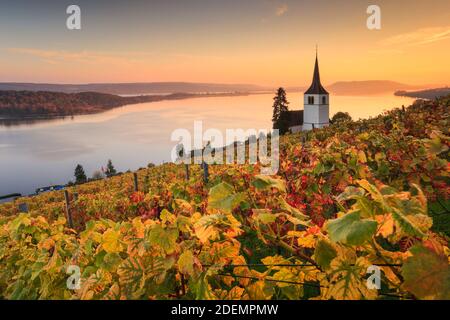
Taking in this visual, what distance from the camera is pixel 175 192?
5559 mm

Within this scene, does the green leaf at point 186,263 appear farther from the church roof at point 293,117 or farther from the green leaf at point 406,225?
the church roof at point 293,117

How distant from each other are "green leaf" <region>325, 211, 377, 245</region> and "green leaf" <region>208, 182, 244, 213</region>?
1.51 ft

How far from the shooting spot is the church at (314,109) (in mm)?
72375

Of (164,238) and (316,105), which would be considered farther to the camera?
(316,105)

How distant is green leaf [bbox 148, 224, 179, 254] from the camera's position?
1551 mm

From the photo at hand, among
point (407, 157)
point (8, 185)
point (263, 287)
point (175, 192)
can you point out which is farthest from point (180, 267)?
point (8, 185)

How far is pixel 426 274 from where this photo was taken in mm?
1049

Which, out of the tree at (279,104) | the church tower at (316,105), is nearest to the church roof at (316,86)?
the church tower at (316,105)

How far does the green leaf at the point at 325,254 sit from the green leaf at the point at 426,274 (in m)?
0.32

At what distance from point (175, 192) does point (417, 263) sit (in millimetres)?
4758

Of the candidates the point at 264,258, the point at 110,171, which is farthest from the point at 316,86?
the point at 264,258

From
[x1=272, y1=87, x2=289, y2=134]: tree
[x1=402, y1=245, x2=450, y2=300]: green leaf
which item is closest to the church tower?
[x1=272, y1=87, x2=289, y2=134]: tree

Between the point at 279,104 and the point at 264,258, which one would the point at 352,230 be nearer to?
the point at 264,258

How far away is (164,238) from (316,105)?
75.1 m
